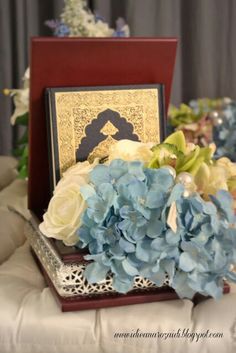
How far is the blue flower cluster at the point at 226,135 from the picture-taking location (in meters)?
1.54

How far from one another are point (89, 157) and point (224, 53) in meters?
1.29

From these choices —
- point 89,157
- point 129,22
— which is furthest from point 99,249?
point 129,22

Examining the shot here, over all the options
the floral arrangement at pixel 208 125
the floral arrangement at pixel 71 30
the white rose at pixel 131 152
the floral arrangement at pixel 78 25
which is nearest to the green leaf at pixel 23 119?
the floral arrangement at pixel 71 30

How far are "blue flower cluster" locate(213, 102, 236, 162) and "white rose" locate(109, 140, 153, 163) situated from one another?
33.3 inches

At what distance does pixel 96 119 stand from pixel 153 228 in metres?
0.27

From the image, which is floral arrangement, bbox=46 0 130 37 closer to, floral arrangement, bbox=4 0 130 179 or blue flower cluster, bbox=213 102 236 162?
floral arrangement, bbox=4 0 130 179

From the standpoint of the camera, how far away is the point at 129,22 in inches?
76.6

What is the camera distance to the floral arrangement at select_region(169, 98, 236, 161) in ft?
5.00

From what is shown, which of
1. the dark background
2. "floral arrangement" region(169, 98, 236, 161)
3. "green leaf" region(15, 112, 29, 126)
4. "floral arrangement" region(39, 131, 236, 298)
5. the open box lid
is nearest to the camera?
"floral arrangement" region(39, 131, 236, 298)

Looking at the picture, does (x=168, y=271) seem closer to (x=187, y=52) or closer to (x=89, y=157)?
(x=89, y=157)

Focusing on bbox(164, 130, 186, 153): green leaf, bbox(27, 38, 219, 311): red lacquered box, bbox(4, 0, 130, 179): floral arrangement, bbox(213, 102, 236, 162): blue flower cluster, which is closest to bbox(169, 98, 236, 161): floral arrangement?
bbox(213, 102, 236, 162): blue flower cluster

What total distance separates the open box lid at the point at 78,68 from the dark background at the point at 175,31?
44.0 inches

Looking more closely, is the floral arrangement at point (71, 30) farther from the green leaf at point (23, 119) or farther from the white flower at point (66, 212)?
the white flower at point (66, 212)

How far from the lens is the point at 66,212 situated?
0.67 meters
